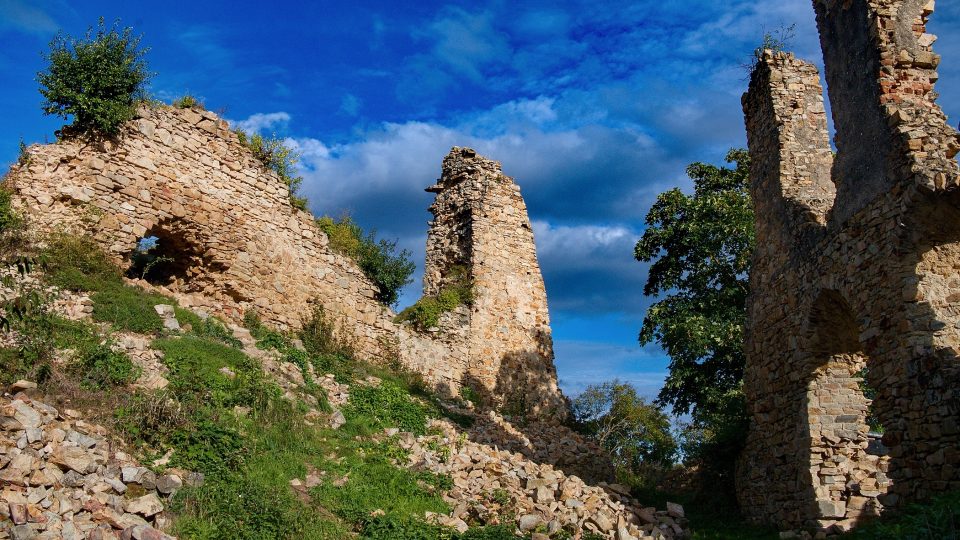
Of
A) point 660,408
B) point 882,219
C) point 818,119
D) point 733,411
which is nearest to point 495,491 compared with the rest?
point 733,411

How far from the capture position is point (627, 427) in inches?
754

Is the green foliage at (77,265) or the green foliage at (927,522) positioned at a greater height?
the green foliage at (77,265)

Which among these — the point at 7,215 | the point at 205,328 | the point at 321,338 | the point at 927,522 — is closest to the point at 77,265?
the point at 7,215

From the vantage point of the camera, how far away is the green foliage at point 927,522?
6.61m

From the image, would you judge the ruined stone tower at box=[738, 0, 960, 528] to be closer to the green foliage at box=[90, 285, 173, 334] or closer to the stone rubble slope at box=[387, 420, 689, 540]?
the stone rubble slope at box=[387, 420, 689, 540]

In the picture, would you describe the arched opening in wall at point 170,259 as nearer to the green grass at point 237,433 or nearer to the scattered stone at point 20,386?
the green grass at point 237,433


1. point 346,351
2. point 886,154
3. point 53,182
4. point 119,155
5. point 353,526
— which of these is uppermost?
point 119,155

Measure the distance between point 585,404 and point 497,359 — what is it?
4.55 m

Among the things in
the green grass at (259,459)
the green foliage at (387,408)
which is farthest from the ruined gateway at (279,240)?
the green grass at (259,459)

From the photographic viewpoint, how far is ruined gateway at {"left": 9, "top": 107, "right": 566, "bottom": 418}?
12047 mm

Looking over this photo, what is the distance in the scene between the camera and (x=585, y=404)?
20.3 m

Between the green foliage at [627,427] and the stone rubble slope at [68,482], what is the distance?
440 inches

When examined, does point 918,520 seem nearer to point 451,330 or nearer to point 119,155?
point 451,330

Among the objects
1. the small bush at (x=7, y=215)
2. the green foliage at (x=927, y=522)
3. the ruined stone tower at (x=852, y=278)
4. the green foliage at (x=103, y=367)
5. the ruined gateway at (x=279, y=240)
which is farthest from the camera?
the ruined gateway at (x=279, y=240)
